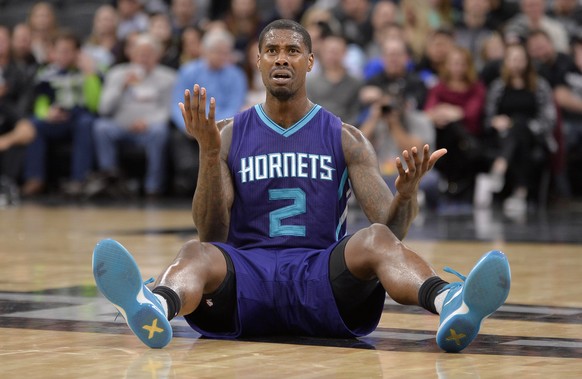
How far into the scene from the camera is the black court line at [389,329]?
14.5 ft

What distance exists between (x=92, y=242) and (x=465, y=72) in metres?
5.48

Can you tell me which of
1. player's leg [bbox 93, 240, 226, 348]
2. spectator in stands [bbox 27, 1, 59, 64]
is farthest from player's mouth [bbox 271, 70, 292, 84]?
spectator in stands [bbox 27, 1, 59, 64]

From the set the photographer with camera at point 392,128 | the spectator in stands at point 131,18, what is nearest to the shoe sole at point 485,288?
the photographer with camera at point 392,128

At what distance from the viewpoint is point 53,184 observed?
1546 centimetres

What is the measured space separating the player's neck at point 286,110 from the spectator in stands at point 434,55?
8.35 meters

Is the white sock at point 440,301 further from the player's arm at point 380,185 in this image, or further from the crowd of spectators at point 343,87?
the crowd of spectators at point 343,87

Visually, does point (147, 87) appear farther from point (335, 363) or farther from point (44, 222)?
point (335, 363)

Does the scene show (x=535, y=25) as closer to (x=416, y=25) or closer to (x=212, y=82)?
(x=416, y=25)

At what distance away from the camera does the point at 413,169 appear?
15.1 ft

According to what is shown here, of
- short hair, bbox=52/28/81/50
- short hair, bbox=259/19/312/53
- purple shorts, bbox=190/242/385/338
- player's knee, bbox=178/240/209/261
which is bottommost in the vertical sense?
purple shorts, bbox=190/242/385/338

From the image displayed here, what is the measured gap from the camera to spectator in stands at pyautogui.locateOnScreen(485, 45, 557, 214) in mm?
12945

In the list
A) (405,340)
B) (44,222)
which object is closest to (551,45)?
(44,222)

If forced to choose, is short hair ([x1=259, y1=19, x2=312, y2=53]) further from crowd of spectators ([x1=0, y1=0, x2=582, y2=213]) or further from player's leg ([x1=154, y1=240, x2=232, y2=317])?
crowd of spectators ([x1=0, y1=0, x2=582, y2=213])

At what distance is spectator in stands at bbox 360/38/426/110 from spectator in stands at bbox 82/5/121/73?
3942 millimetres
